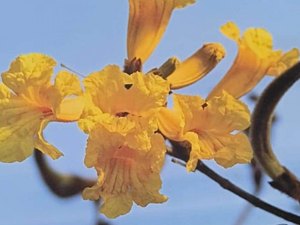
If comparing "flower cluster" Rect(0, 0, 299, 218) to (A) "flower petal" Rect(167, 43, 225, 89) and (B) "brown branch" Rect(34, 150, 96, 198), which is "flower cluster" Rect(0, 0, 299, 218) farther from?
(B) "brown branch" Rect(34, 150, 96, 198)

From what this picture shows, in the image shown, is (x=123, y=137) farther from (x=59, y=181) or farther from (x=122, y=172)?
(x=59, y=181)

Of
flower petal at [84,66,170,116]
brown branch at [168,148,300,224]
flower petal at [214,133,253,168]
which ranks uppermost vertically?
flower petal at [84,66,170,116]

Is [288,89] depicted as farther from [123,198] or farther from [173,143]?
[123,198]

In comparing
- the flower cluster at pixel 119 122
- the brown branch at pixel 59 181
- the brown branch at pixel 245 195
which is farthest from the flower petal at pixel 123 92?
the brown branch at pixel 59 181

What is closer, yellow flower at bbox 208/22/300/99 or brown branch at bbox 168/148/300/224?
brown branch at bbox 168/148/300/224

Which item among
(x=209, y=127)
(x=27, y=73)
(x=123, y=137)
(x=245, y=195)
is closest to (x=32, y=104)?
(x=27, y=73)

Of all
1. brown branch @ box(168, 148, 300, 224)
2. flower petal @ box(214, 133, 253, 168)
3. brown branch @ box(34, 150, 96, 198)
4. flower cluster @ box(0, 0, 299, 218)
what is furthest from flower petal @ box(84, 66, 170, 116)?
brown branch @ box(34, 150, 96, 198)

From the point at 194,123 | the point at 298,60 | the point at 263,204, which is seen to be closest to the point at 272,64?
the point at 298,60

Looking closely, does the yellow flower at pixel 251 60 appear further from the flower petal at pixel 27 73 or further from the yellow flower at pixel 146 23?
the flower petal at pixel 27 73
